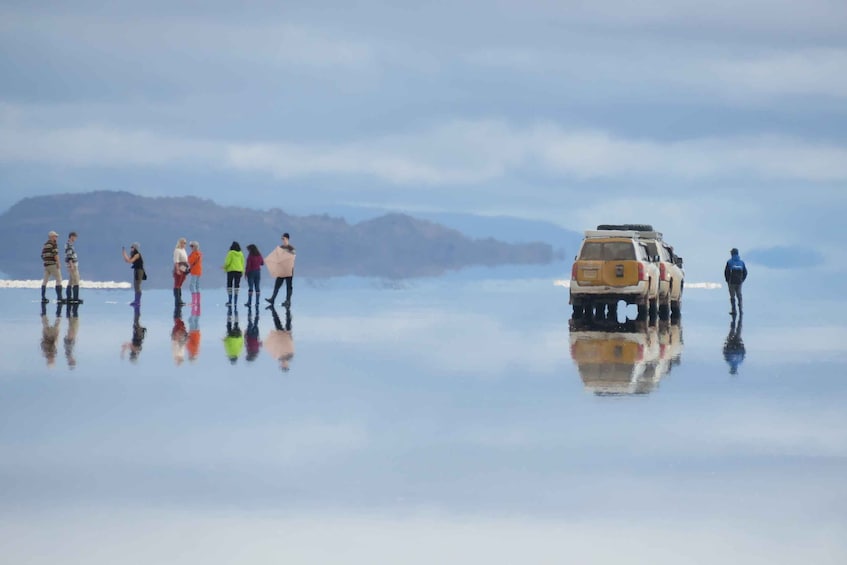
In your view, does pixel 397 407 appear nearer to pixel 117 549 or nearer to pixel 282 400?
pixel 282 400

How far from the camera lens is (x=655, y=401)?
17500 mm

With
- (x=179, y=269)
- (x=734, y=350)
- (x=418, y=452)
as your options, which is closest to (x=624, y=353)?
(x=734, y=350)

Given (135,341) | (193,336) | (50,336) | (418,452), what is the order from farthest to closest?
(193,336) → (50,336) → (135,341) → (418,452)

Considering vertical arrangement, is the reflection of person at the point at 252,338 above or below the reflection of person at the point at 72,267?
below

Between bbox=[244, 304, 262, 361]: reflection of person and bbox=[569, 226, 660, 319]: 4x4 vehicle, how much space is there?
23.0 ft

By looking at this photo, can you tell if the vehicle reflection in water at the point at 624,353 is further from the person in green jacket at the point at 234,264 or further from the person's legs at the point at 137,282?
the person's legs at the point at 137,282

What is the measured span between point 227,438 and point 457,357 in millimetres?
10739

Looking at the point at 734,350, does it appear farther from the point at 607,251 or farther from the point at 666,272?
the point at 666,272

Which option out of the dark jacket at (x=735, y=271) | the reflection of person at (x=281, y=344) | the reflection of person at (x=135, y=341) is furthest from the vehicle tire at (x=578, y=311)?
the reflection of person at (x=135, y=341)

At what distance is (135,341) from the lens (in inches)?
1074

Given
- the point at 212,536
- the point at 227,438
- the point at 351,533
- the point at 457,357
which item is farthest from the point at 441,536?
the point at 457,357

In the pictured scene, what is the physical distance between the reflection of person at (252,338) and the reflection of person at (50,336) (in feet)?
8.99

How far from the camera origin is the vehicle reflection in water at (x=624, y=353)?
779 inches

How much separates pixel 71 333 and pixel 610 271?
12.4m
